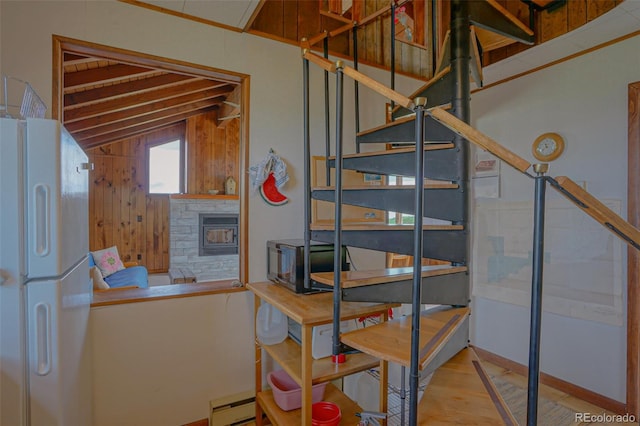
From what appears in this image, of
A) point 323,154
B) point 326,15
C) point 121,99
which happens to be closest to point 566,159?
point 323,154

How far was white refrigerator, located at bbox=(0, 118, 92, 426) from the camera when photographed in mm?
1064

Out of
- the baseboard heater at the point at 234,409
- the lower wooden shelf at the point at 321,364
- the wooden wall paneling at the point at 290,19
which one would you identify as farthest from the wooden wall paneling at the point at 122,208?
the lower wooden shelf at the point at 321,364

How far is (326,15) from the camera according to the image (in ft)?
8.43

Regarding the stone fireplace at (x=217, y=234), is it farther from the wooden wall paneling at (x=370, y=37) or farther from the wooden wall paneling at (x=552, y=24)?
the wooden wall paneling at (x=552, y=24)

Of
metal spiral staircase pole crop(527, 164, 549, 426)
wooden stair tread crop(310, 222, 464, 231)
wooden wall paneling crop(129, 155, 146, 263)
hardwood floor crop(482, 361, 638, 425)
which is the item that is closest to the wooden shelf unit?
wooden stair tread crop(310, 222, 464, 231)

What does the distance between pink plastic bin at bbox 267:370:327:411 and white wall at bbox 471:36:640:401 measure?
179 cm

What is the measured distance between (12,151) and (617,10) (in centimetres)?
296

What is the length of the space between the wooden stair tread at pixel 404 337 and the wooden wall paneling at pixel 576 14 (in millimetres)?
1974

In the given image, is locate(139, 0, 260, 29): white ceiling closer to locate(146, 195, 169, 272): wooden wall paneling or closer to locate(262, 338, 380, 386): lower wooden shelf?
locate(262, 338, 380, 386): lower wooden shelf

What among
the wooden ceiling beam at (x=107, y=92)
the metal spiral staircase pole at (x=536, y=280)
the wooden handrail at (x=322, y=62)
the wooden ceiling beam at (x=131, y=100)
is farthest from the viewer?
the wooden ceiling beam at (x=131, y=100)

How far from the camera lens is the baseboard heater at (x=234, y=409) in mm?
2061

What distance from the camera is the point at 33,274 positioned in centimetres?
110

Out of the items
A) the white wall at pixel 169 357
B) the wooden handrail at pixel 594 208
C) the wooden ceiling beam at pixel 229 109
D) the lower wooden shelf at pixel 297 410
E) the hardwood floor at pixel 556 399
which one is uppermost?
the wooden ceiling beam at pixel 229 109

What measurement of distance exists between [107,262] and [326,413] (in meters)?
3.81
